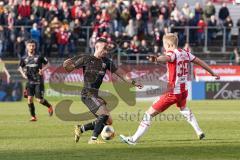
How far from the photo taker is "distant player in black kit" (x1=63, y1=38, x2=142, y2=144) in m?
17.0

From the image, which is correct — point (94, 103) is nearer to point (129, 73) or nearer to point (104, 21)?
point (129, 73)

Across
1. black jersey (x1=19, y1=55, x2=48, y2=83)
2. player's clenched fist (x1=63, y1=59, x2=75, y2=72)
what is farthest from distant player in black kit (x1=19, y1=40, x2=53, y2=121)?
player's clenched fist (x1=63, y1=59, x2=75, y2=72)

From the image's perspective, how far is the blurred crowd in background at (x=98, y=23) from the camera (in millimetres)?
40531

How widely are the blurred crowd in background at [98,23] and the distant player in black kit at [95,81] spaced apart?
22.9 metres

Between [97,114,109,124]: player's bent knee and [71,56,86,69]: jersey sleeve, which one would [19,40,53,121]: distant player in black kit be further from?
[97,114,109,124]: player's bent knee

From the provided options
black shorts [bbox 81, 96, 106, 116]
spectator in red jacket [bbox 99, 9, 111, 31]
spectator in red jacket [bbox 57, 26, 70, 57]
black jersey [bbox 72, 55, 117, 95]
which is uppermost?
black jersey [bbox 72, 55, 117, 95]

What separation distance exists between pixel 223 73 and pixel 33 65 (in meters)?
17.0

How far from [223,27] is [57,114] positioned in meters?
18.4

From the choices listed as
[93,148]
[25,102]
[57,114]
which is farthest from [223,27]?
[93,148]

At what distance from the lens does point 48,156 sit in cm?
1483

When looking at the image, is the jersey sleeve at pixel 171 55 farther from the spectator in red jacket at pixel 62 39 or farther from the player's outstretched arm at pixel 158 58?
the spectator in red jacket at pixel 62 39

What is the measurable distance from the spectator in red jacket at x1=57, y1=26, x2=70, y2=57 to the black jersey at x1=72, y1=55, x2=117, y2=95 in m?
23.5

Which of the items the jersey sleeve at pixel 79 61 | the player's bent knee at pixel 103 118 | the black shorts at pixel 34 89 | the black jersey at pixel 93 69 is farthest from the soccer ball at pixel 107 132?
the black shorts at pixel 34 89

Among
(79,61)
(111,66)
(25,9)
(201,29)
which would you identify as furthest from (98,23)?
(79,61)
